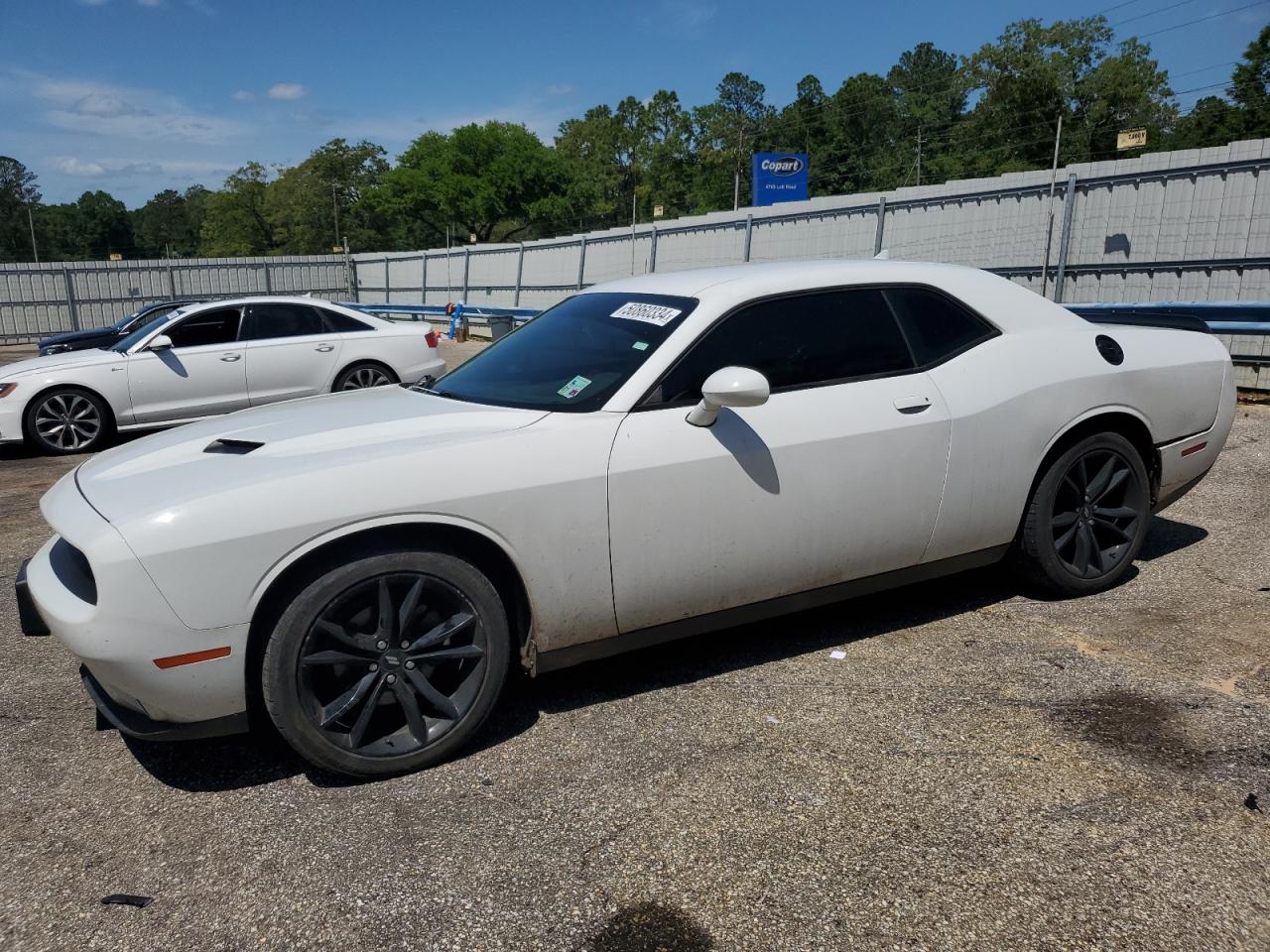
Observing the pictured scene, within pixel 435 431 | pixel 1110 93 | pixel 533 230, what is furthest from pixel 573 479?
pixel 533 230

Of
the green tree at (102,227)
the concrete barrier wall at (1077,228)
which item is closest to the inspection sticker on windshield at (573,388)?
the concrete barrier wall at (1077,228)

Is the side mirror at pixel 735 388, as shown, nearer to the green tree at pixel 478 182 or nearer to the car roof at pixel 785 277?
the car roof at pixel 785 277

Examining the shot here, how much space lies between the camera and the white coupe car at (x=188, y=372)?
9211mm

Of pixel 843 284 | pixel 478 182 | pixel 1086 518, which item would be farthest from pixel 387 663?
pixel 478 182

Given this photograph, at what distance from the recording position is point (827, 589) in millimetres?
3697

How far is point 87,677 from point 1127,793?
3.24 meters

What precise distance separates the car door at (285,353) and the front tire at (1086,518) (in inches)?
297

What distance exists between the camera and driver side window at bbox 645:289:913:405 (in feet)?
11.3

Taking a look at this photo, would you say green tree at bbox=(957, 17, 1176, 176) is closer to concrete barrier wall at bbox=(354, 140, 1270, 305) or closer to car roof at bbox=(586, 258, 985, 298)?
concrete barrier wall at bbox=(354, 140, 1270, 305)

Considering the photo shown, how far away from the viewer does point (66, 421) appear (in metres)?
9.26

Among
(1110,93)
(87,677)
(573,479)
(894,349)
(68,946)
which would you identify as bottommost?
(68,946)

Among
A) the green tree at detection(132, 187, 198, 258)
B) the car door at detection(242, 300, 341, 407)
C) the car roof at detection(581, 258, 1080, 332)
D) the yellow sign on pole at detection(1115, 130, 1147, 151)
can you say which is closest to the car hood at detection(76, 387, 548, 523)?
the car roof at detection(581, 258, 1080, 332)

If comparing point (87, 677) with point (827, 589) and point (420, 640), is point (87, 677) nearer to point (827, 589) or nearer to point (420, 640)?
point (420, 640)

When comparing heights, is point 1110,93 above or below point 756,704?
above
